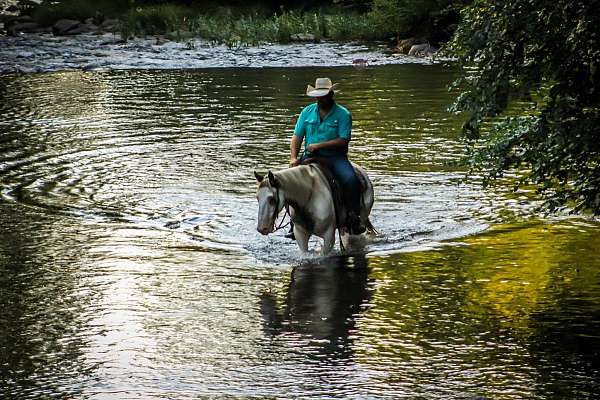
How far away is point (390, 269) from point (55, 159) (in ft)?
35.7

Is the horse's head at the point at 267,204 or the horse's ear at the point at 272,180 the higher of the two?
the horse's ear at the point at 272,180

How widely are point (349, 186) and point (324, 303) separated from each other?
99.4 inches

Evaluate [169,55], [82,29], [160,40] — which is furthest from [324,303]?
[82,29]

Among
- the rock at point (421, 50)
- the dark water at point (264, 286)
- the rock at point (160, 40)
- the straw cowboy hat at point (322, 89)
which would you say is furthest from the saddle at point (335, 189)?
the rock at point (160, 40)

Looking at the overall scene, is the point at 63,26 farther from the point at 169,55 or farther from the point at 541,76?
the point at 541,76


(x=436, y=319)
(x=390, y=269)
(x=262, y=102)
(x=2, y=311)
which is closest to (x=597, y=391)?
(x=436, y=319)

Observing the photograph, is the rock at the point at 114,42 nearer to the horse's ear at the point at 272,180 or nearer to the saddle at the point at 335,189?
the saddle at the point at 335,189

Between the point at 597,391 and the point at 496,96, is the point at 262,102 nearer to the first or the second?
the point at 496,96

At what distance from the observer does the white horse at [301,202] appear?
13.1 metres

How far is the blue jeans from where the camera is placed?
1409 cm

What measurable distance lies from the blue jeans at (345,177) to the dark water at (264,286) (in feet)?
2.34

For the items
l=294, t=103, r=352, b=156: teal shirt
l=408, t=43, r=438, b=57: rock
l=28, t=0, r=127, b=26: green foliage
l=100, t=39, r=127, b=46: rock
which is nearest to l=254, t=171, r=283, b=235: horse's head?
l=294, t=103, r=352, b=156: teal shirt

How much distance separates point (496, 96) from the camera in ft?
36.5

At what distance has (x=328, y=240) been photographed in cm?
1401
